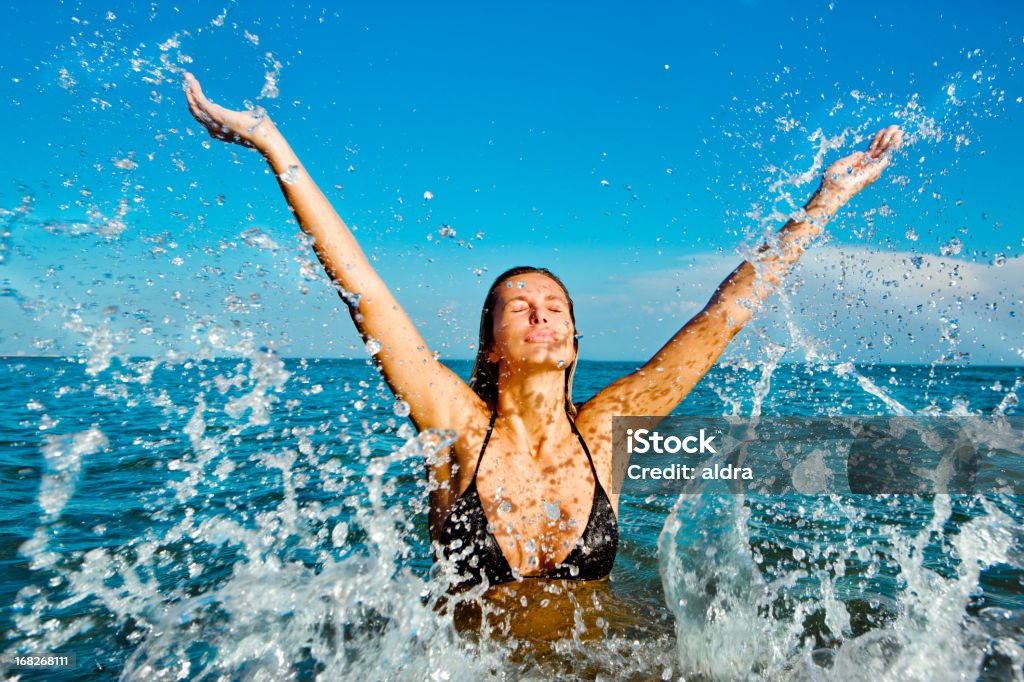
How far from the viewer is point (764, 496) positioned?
6.82 metres

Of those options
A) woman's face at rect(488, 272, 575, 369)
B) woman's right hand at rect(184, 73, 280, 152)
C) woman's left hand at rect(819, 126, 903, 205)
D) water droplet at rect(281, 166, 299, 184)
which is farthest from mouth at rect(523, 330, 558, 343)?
woman's left hand at rect(819, 126, 903, 205)

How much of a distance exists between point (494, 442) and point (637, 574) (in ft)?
6.02

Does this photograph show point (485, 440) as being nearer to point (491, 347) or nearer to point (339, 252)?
point (491, 347)

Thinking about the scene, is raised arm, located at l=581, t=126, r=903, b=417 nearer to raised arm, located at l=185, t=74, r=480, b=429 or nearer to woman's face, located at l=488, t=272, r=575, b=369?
woman's face, located at l=488, t=272, r=575, b=369

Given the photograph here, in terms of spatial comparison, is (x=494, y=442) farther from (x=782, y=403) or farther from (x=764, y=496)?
(x=782, y=403)

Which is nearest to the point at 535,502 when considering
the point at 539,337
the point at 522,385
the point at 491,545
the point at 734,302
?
the point at 491,545

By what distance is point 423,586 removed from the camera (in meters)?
2.97

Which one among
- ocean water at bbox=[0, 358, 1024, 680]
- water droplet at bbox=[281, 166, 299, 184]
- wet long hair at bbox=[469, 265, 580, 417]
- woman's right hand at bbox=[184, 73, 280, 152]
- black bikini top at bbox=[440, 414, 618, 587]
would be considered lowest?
ocean water at bbox=[0, 358, 1024, 680]

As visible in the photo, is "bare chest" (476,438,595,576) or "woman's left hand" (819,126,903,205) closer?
"bare chest" (476,438,595,576)

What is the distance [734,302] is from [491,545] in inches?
65.7

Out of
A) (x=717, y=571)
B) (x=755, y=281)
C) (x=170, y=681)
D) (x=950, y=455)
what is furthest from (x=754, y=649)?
(x=950, y=455)

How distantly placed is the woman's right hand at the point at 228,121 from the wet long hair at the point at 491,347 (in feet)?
4.17

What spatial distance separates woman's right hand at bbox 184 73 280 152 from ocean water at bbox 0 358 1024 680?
3.62 ft

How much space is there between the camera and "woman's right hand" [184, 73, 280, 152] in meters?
2.48
